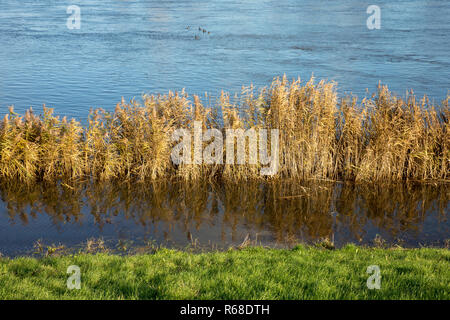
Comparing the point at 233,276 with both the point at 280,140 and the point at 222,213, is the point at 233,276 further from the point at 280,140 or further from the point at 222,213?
the point at 280,140

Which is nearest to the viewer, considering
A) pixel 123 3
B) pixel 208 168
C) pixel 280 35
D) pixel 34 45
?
pixel 208 168

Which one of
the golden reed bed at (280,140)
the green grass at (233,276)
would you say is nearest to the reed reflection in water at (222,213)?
the golden reed bed at (280,140)

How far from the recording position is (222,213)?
13.8 meters

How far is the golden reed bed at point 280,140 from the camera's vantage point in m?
15.2

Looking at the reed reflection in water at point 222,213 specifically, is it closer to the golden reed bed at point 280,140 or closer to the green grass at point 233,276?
the golden reed bed at point 280,140

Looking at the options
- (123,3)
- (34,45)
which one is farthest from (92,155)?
(123,3)

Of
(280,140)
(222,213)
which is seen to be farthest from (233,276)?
(280,140)

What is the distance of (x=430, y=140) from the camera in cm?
1539

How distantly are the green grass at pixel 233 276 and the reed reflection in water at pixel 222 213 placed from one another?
242 centimetres

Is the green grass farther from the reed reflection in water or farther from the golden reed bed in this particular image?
the golden reed bed

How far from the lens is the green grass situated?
7211 millimetres

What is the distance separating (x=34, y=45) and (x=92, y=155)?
24.5 meters

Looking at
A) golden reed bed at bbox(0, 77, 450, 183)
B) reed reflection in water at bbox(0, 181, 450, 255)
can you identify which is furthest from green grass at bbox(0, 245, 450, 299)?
golden reed bed at bbox(0, 77, 450, 183)
